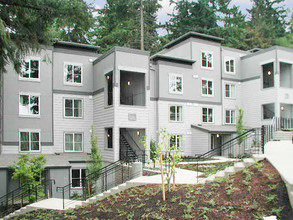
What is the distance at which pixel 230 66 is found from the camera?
96.9ft

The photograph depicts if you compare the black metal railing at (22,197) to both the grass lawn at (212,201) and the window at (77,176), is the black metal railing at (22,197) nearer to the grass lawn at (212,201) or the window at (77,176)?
the window at (77,176)

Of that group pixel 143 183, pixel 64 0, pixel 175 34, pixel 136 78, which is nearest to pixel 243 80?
pixel 136 78

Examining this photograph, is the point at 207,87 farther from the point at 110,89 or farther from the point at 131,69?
the point at 110,89

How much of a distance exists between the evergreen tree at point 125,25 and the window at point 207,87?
38.0ft

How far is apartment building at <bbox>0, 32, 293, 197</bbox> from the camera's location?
2091 centimetres

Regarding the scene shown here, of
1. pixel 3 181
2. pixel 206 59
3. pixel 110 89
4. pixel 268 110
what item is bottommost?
pixel 3 181

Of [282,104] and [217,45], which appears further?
[217,45]

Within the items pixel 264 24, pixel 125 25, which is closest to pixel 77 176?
pixel 125 25

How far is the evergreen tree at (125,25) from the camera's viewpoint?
120 feet

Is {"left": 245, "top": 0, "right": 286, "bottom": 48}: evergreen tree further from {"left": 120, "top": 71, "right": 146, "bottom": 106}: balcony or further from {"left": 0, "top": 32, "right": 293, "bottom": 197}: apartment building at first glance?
{"left": 120, "top": 71, "right": 146, "bottom": 106}: balcony

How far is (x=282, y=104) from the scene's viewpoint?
2717 centimetres

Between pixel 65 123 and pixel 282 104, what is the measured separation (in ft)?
59.7

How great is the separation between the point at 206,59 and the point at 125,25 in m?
14.2

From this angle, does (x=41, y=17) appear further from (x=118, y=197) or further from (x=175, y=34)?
(x=175, y=34)
